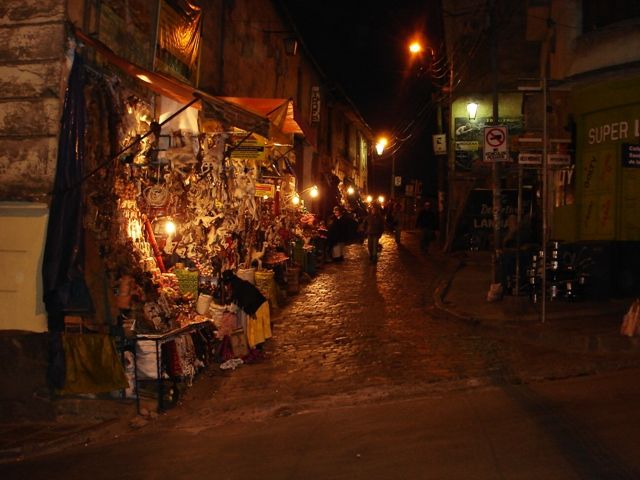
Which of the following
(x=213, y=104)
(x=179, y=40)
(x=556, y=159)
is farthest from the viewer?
(x=556, y=159)

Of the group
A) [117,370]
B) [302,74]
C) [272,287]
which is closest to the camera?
[117,370]

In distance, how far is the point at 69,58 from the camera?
26.4ft

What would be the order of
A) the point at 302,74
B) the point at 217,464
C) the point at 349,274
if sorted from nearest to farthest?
the point at 217,464 → the point at 349,274 → the point at 302,74

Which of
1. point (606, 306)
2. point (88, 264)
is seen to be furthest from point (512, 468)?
point (606, 306)

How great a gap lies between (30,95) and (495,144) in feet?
29.7

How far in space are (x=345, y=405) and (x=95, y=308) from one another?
10.5 ft

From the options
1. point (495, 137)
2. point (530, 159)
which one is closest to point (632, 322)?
point (530, 159)

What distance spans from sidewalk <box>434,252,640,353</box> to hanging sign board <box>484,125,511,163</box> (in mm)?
3042

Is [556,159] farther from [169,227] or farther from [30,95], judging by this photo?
[30,95]

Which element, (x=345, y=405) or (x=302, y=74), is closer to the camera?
(x=345, y=405)

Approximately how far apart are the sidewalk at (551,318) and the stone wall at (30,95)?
314 inches

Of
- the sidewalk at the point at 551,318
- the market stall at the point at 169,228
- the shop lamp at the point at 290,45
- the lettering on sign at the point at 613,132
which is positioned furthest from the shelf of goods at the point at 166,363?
the shop lamp at the point at 290,45

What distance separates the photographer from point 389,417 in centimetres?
744

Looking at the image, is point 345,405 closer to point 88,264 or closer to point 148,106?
point 88,264
